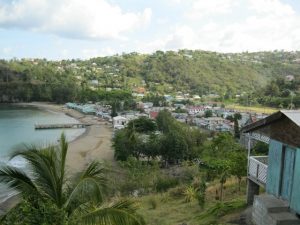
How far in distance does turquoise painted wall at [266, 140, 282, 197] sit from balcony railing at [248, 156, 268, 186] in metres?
0.50

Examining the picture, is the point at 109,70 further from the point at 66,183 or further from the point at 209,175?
the point at 66,183

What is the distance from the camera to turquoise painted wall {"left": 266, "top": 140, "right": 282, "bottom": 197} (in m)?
9.88

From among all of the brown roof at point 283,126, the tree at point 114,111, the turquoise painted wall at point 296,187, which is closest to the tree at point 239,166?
the brown roof at point 283,126

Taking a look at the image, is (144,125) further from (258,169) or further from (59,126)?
(258,169)

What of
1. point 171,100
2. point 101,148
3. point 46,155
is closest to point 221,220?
point 46,155

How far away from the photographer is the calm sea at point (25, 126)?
2179 inches

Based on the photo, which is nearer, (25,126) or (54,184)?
(54,184)

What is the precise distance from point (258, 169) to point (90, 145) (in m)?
43.6

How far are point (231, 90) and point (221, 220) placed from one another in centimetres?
12782

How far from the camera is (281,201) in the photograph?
32.0 feet

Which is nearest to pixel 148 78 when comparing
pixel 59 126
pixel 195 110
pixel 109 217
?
pixel 195 110

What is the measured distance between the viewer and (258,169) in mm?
11344

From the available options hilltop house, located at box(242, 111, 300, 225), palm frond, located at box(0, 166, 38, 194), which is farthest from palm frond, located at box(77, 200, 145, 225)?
hilltop house, located at box(242, 111, 300, 225)

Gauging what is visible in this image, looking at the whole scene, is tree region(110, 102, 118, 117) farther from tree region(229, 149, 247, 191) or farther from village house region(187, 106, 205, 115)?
tree region(229, 149, 247, 191)
